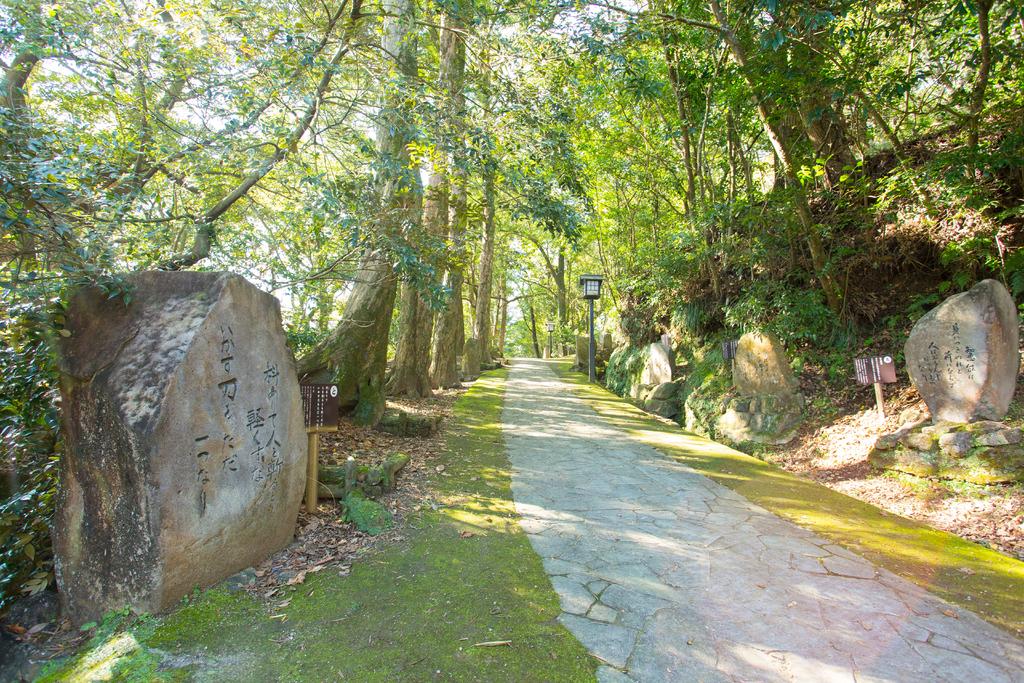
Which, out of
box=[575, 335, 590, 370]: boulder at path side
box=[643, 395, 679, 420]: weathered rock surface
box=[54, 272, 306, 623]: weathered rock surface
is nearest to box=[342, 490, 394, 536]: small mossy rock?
box=[54, 272, 306, 623]: weathered rock surface

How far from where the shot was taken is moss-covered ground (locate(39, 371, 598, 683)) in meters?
2.48

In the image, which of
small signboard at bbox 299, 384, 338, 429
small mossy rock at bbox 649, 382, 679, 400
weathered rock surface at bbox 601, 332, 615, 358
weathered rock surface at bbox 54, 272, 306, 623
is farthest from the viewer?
weathered rock surface at bbox 601, 332, 615, 358

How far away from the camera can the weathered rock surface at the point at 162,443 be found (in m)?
2.85

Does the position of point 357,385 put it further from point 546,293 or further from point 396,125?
point 546,293

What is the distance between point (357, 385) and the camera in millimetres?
7109

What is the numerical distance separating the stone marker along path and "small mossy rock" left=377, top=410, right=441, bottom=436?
90.1 inches

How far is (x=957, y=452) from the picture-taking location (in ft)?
16.5

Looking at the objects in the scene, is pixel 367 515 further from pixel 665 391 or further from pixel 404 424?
pixel 665 391

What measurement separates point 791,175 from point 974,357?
134 inches

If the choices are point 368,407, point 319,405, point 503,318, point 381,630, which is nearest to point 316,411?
point 319,405

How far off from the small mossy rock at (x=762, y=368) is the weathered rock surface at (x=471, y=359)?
8.99m

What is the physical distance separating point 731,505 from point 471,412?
5495mm

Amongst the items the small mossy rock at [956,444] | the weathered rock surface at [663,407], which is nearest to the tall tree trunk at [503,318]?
the weathered rock surface at [663,407]

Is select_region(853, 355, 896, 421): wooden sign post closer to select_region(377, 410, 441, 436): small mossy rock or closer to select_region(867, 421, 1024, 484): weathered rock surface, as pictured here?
select_region(867, 421, 1024, 484): weathered rock surface
